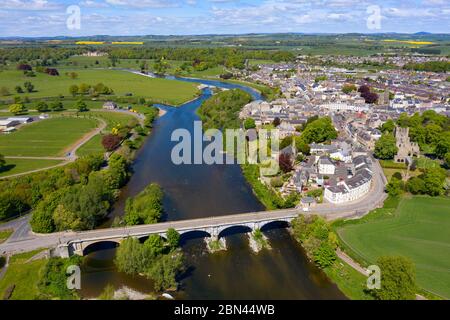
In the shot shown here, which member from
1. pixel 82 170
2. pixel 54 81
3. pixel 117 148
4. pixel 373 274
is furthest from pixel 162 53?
pixel 373 274

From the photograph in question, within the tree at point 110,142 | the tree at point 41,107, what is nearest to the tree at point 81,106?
the tree at point 41,107

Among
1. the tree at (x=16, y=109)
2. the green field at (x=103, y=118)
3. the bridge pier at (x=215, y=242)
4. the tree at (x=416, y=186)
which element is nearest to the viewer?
the bridge pier at (x=215, y=242)

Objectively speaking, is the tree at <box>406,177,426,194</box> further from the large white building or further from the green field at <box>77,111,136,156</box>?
the green field at <box>77,111,136,156</box>

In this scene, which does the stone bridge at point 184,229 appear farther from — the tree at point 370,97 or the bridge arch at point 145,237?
the tree at point 370,97

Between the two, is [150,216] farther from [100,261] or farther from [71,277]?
[71,277]

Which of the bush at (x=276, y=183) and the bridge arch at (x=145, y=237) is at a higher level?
the bush at (x=276, y=183)
